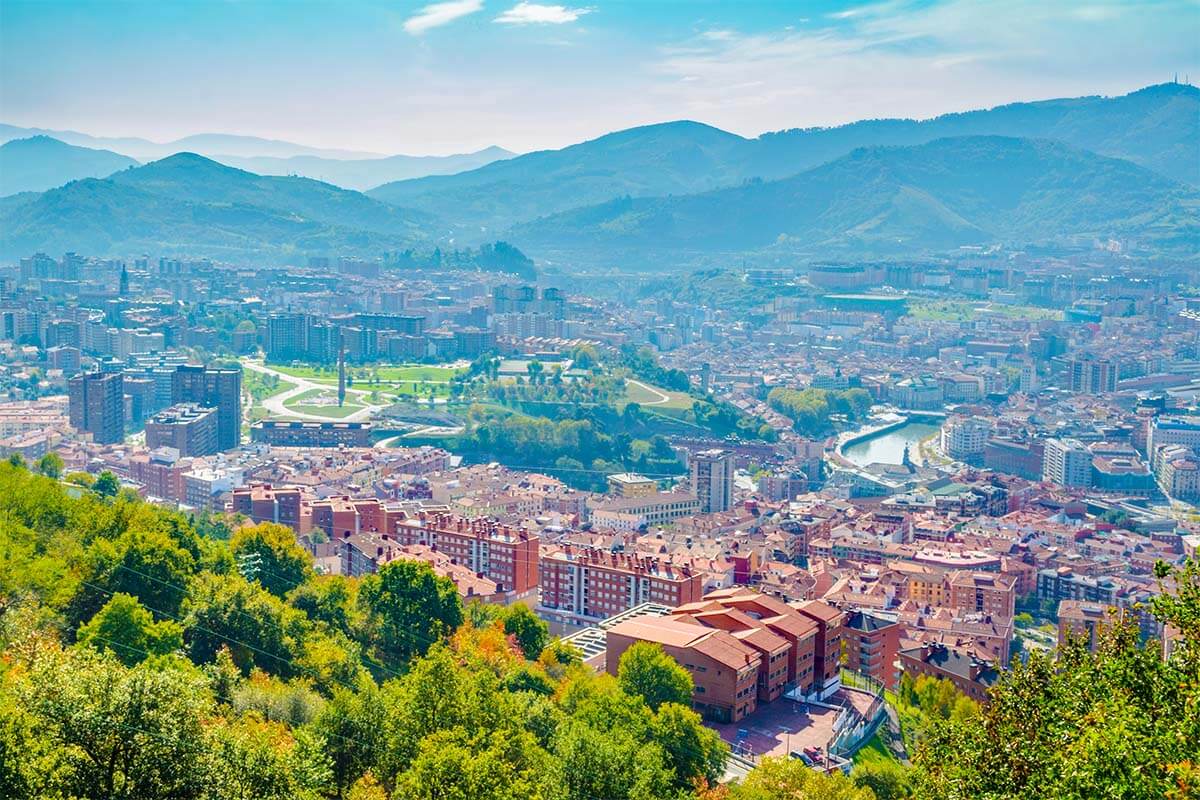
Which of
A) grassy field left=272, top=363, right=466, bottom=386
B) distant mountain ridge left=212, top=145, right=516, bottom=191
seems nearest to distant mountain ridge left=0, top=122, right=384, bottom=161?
distant mountain ridge left=212, top=145, right=516, bottom=191

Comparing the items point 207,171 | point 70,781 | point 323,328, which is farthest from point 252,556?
point 207,171

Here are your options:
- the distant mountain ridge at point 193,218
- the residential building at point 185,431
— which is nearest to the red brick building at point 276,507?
the residential building at point 185,431

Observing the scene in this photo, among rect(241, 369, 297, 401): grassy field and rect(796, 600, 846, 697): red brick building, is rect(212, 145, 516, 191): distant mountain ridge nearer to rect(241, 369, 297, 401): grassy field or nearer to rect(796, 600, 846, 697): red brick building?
rect(241, 369, 297, 401): grassy field

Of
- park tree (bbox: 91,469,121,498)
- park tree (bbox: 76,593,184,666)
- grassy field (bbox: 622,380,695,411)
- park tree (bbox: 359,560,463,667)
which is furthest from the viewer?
grassy field (bbox: 622,380,695,411)

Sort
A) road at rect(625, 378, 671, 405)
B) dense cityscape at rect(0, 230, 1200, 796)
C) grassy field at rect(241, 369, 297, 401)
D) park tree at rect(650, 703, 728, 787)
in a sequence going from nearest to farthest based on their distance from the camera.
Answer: park tree at rect(650, 703, 728, 787), dense cityscape at rect(0, 230, 1200, 796), road at rect(625, 378, 671, 405), grassy field at rect(241, 369, 297, 401)

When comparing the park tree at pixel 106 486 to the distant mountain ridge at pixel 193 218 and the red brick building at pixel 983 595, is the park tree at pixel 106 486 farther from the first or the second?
the distant mountain ridge at pixel 193 218

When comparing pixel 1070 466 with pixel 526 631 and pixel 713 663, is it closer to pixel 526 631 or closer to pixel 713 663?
pixel 526 631
